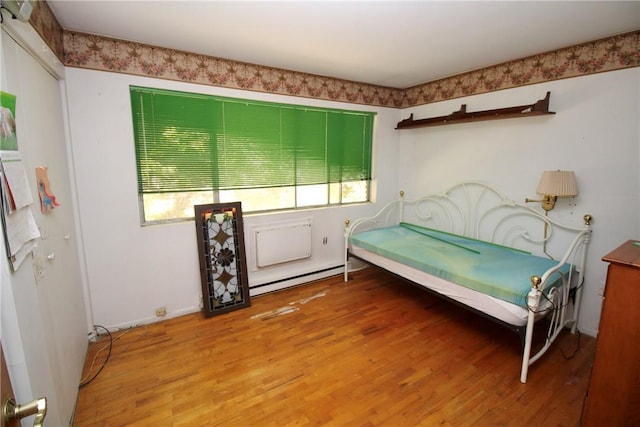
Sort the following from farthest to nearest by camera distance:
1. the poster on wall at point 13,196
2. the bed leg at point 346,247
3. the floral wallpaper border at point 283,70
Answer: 1. the bed leg at point 346,247
2. the floral wallpaper border at point 283,70
3. the poster on wall at point 13,196

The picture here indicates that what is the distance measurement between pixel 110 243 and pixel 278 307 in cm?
165

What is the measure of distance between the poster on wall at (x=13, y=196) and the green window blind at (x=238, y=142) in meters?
1.33

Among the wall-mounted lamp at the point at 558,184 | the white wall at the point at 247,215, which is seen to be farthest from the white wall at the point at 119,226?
the wall-mounted lamp at the point at 558,184

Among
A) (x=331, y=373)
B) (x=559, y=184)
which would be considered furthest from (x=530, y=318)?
(x=331, y=373)

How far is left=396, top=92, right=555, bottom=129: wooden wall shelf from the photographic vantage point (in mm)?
2650

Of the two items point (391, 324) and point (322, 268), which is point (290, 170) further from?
point (391, 324)

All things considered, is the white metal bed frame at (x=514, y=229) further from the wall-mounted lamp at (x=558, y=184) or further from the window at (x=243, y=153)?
the window at (x=243, y=153)

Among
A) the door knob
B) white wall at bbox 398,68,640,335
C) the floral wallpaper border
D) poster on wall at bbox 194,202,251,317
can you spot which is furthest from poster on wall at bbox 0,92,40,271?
white wall at bbox 398,68,640,335

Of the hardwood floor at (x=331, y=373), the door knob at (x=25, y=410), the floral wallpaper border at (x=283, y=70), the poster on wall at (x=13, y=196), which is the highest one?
the floral wallpaper border at (x=283, y=70)

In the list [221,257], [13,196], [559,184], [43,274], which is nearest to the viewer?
[13,196]

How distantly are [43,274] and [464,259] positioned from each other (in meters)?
3.03

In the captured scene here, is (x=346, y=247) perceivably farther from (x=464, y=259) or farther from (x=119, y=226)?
(x=119, y=226)

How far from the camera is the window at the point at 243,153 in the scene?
2646 millimetres

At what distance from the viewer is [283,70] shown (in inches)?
126
